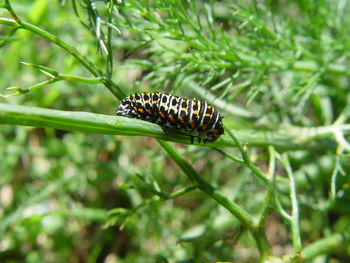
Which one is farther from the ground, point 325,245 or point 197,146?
point 197,146

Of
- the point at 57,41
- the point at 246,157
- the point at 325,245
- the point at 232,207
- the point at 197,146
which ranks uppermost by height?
the point at 57,41

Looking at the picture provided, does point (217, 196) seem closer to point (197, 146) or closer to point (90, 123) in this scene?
point (90, 123)

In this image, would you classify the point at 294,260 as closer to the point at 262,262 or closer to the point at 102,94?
the point at 262,262

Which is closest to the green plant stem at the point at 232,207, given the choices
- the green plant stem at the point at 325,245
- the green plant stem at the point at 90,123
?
the green plant stem at the point at 90,123

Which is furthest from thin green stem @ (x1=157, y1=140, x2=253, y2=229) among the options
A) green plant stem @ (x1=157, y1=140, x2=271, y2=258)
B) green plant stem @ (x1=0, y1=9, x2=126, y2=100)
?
green plant stem @ (x1=0, y1=9, x2=126, y2=100)

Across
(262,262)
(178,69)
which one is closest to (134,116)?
(178,69)

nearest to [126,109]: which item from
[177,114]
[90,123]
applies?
[177,114]
